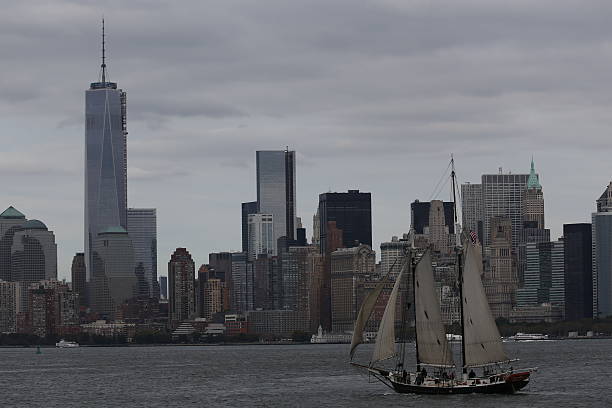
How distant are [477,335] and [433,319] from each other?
A: 3.91m

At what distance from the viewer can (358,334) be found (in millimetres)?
124938

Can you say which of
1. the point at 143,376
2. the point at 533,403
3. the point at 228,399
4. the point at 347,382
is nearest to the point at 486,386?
the point at 533,403

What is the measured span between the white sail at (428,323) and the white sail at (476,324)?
1.94 metres

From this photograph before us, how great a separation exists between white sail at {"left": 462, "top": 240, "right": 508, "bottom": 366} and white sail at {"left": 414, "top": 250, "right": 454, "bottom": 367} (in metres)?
1.94

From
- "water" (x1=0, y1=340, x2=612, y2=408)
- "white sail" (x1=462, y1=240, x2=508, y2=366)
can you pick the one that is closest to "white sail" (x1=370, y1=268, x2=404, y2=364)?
"water" (x1=0, y1=340, x2=612, y2=408)

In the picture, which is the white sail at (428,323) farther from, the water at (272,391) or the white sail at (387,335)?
the water at (272,391)

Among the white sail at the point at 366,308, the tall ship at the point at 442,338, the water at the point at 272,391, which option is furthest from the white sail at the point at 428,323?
the white sail at the point at 366,308

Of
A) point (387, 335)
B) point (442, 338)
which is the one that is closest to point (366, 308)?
point (387, 335)

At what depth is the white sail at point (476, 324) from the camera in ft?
414

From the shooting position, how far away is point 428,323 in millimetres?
126688

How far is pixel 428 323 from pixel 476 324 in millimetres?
4043

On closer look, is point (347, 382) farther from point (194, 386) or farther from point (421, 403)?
point (421, 403)

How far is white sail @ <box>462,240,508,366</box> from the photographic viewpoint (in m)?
126

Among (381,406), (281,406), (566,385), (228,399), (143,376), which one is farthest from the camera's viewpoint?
(143,376)
